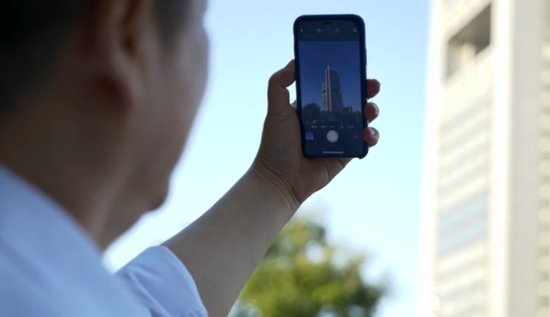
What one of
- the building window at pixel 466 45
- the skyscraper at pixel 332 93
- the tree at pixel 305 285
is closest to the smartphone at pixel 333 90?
the skyscraper at pixel 332 93

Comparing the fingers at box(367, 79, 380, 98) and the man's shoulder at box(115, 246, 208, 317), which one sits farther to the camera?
the fingers at box(367, 79, 380, 98)

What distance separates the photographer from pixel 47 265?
387 millimetres

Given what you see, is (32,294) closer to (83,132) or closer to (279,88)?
(83,132)

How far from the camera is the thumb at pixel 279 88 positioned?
1077 millimetres

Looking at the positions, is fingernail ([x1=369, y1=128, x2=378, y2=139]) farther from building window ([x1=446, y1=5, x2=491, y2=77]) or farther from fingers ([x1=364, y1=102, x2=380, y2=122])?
building window ([x1=446, y1=5, x2=491, y2=77])

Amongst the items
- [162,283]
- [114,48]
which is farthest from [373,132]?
[114,48]

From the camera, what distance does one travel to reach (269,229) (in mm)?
946

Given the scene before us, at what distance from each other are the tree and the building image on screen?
1786 centimetres

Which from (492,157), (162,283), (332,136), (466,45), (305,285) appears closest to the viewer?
(162,283)

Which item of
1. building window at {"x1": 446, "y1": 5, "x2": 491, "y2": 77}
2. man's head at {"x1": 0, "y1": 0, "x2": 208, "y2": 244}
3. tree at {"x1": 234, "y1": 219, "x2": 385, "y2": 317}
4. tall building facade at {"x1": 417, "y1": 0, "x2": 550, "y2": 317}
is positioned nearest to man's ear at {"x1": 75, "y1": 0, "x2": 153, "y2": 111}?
man's head at {"x1": 0, "y1": 0, "x2": 208, "y2": 244}

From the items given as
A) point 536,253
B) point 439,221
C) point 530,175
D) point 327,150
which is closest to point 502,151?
point 530,175

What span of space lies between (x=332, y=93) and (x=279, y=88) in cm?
9

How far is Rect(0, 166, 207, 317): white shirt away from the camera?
374 mm

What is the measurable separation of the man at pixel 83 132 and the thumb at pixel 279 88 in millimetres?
595
